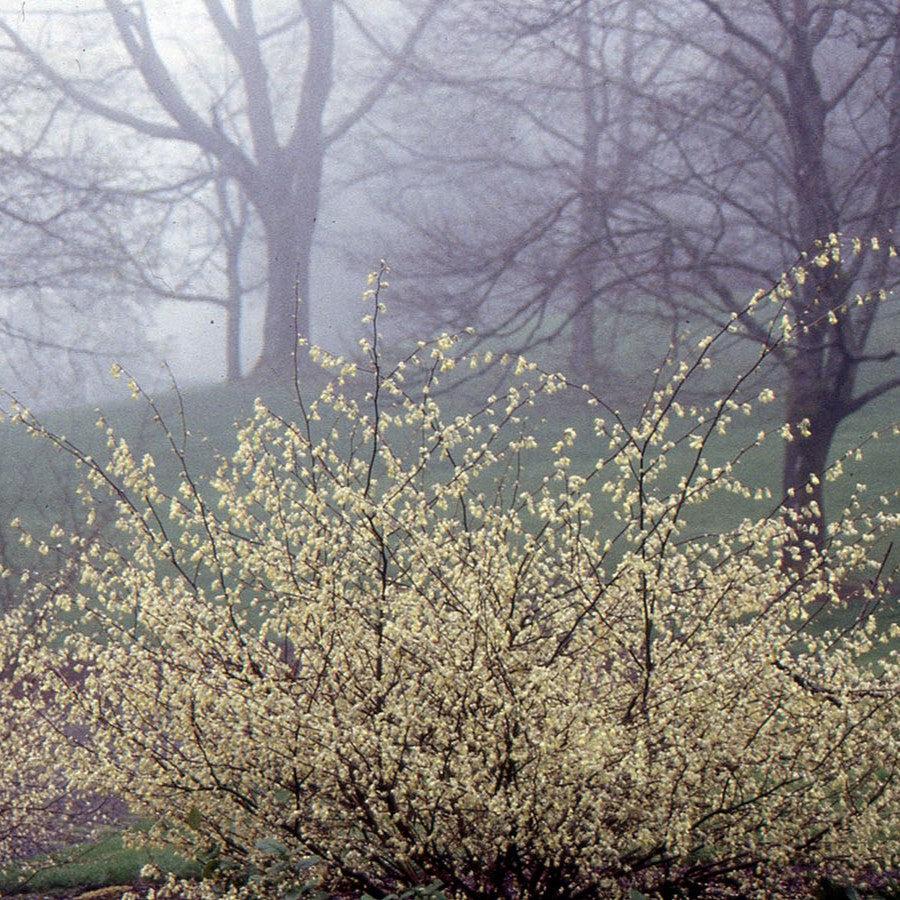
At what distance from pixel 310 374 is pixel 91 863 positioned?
15.0 meters

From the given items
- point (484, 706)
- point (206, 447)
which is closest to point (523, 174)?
point (206, 447)

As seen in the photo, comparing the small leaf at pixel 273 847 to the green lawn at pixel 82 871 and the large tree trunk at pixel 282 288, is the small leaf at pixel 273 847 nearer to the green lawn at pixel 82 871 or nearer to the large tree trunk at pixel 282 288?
the green lawn at pixel 82 871

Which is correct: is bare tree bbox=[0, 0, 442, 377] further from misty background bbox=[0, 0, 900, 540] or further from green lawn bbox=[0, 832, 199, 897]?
green lawn bbox=[0, 832, 199, 897]

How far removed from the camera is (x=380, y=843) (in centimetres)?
445

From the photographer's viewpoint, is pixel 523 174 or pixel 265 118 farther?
pixel 265 118

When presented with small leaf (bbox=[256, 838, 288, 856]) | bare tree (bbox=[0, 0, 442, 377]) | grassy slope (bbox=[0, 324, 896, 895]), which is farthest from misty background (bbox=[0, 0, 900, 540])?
small leaf (bbox=[256, 838, 288, 856])

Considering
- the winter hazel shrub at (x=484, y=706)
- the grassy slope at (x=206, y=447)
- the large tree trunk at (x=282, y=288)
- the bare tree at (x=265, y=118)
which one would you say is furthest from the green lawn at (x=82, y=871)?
the large tree trunk at (x=282, y=288)

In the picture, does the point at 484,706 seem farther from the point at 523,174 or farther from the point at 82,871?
the point at 523,174

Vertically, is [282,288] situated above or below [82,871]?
above

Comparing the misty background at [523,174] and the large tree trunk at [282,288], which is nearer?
the misty background at [523,174]

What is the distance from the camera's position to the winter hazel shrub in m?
4.14

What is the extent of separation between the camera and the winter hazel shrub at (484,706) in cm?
414

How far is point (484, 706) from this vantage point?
4.19 meters

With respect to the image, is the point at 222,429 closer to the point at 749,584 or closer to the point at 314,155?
the point at 314,155
